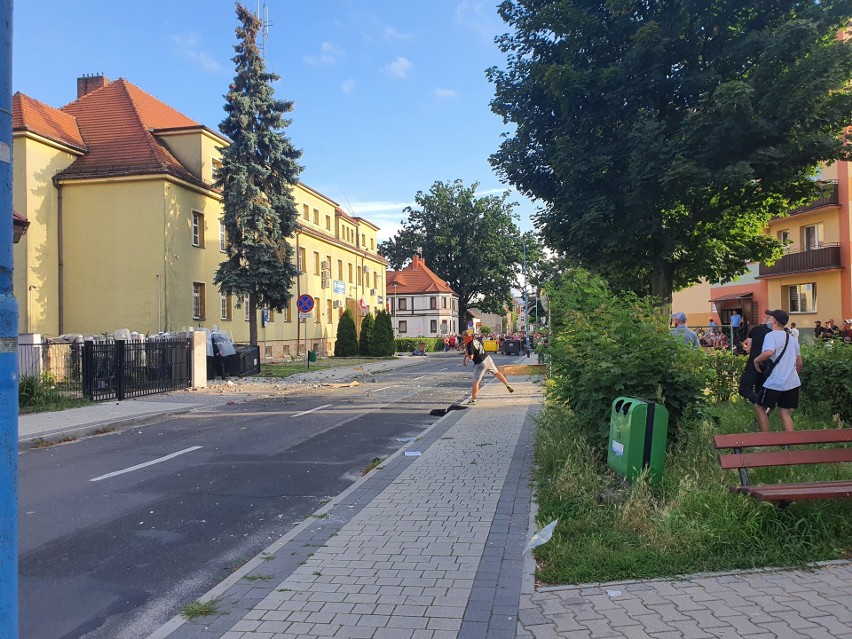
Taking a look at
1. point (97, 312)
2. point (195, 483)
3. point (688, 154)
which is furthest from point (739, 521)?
point (97, 312)

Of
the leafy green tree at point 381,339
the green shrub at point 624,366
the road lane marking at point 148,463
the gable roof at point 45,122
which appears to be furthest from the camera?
the leafy green tree at point 381,339

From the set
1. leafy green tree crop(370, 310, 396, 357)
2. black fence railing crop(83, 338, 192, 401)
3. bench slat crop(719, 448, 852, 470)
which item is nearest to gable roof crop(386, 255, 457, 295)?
leafy green tree crop(370, 310, 396, 357)

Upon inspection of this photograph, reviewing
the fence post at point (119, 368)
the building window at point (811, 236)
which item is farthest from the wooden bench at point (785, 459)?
the building window at point (811, 236)

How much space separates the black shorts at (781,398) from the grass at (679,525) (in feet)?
5.40

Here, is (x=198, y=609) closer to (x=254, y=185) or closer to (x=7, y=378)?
(x=7, y=378)

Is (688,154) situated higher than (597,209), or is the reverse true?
(688,154)

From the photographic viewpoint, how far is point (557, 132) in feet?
44.9

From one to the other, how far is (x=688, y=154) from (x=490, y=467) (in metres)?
7.47

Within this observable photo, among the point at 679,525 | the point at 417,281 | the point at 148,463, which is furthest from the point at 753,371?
the point at 417,281

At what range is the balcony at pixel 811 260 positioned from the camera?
30.4m

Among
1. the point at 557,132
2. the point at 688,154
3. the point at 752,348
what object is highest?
the point at 557,132

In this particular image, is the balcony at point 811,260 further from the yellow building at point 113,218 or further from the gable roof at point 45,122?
the gable roof at point 45,122

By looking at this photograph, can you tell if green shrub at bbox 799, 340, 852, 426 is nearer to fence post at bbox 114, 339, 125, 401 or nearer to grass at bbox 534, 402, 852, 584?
grass at bbox 534, 402, 852, 584

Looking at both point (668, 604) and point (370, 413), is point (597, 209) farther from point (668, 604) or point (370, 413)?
point (668, 604)
